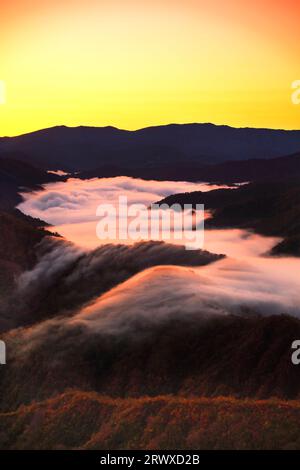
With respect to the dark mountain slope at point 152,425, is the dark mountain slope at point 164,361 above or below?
below

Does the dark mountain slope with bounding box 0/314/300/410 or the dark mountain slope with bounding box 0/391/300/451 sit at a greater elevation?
the dark mountain slope with bounding box 0/391/300/451

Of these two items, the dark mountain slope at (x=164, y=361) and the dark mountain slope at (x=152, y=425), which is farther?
the dark mountain slope at (x=164, y=361)

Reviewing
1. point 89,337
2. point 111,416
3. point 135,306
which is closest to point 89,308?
point 135,306

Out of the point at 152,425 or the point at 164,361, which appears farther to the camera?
the point at 164,361

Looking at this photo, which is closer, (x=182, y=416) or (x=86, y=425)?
(x=182, y=416)

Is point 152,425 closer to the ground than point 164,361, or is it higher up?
higher up

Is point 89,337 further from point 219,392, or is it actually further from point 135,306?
point 219,392

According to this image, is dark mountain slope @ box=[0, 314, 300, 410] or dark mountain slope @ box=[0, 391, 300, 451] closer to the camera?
dark mountain slope @ box=[0, 391, 300, 451]

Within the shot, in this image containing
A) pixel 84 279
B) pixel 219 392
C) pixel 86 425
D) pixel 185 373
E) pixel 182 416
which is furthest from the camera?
pixel 84 279

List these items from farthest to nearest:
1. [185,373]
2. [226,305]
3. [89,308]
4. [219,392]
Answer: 1. [89,308]
2. [226,305]
3. [185,373]
4. [219,392]
